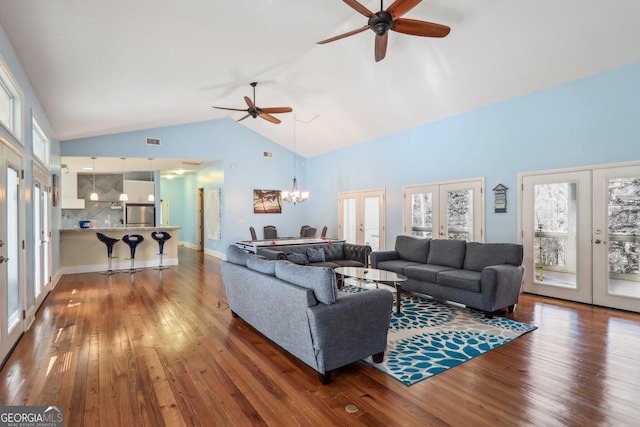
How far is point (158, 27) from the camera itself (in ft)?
11.3

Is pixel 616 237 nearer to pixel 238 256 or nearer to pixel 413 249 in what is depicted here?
pixel 413 249

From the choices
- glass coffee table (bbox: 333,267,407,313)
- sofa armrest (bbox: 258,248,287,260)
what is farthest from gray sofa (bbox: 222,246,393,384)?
sofa armrest (bbox: 258,248,287,260)

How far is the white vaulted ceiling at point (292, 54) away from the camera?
3.29 metres

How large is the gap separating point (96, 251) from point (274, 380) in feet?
22.6

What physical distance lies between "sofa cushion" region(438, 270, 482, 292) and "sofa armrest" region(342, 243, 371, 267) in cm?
161

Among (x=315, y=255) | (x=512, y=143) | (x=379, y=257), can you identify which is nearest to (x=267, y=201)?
(x=315, y=255)

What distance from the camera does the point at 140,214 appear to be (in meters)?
10.1

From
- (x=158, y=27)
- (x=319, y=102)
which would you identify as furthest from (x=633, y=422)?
(x=319, y=102)

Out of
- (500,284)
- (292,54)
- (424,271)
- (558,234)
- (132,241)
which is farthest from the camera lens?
(132,241)

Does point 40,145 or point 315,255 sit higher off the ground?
point 40,145

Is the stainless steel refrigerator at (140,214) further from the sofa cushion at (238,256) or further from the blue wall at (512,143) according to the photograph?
the sofa cushion at (238,256)

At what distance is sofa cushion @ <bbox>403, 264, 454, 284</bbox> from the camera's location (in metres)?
4.82

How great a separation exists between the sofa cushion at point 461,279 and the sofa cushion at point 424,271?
127 mm

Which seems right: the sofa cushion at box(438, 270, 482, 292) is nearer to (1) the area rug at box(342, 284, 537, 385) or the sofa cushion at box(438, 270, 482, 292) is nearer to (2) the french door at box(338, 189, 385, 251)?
(1) the area rug at box(342, 284, 537, 385)
